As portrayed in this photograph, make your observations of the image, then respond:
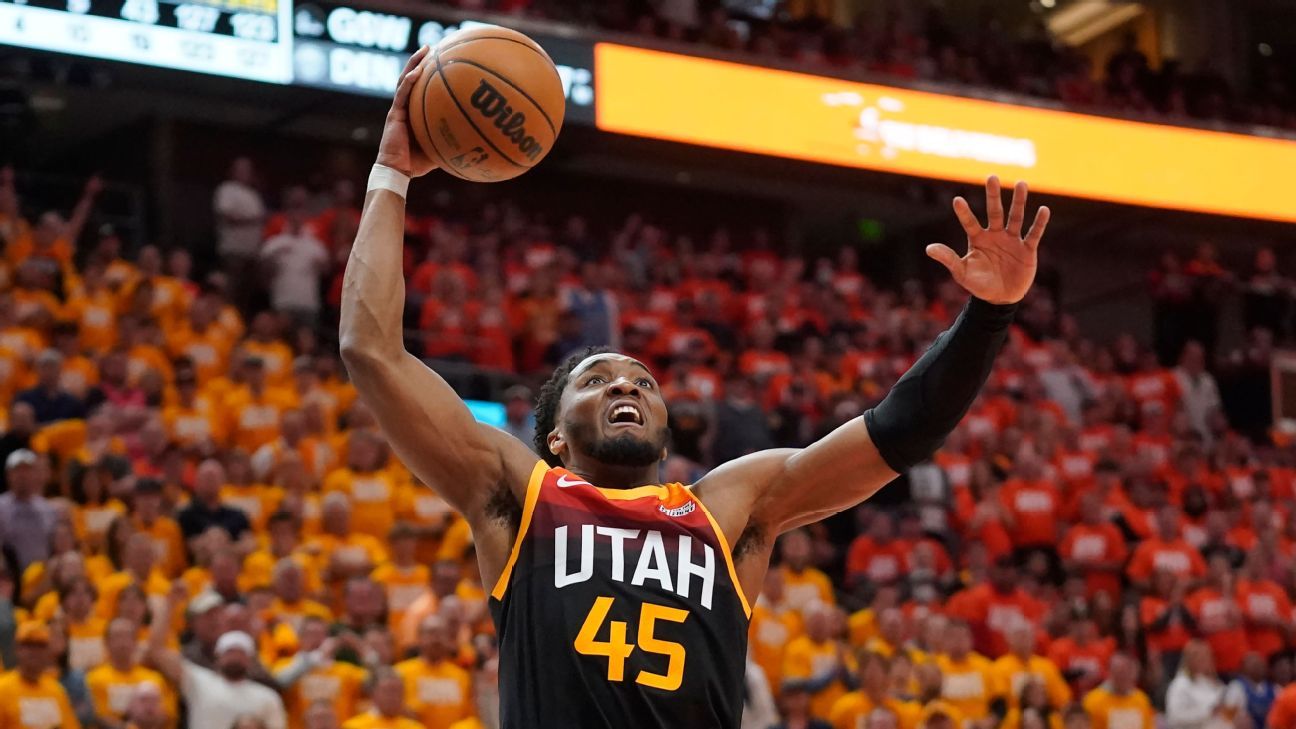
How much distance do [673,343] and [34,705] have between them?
23.8 feet

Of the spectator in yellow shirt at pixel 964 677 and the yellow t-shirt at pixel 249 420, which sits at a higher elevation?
the yellow t-shirt at pixel 249 420

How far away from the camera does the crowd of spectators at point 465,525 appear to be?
938 cm

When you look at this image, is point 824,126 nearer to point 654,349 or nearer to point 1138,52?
point 654,349

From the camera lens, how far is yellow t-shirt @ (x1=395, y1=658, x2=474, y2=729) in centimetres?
939

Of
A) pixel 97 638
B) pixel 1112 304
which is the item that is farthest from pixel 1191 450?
pixel 97 638

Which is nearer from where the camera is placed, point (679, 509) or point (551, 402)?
point (679, 509)

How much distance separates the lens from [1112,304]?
2155 cm

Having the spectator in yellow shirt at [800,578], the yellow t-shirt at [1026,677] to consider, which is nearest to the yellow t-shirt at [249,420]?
the spectator in yellow shirt at [800,578]

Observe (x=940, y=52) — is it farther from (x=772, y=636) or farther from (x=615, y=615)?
(x=615, y=615)

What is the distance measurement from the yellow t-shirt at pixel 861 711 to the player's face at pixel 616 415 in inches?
269

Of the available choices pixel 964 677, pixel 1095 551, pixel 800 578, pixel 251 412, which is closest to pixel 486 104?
pixel 251 412

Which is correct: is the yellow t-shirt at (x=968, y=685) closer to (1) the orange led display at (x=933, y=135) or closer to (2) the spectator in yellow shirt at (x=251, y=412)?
(2) the spectator in yellow shirt at (x=251, y=412)

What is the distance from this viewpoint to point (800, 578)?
11836 mm

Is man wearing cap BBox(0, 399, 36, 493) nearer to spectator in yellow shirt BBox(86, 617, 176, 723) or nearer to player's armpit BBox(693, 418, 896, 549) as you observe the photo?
spectator in yellow shirt BBox(86, 617, 176, 723)
